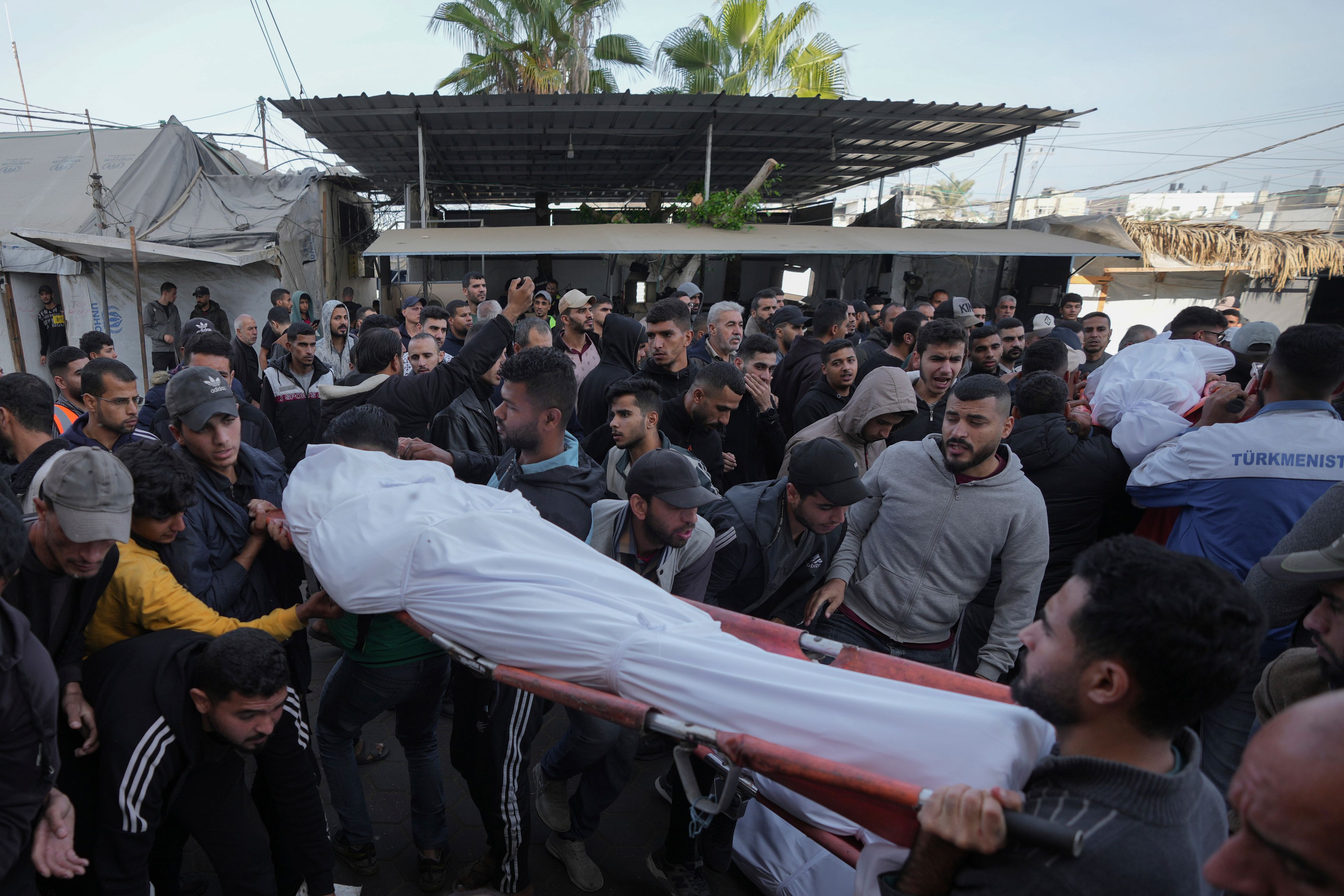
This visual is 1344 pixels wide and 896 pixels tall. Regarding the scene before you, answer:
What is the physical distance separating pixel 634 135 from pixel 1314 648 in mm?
10937

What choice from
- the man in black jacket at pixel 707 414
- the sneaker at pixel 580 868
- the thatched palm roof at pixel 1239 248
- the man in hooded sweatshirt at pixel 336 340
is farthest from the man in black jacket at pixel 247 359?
the thatched palm roof at pixel 1239 248

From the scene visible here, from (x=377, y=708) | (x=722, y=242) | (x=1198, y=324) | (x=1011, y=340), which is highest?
(x=722, y=242)

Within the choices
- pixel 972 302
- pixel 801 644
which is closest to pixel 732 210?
pixel 972 302

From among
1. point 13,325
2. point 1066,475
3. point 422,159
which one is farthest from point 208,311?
point 1066,475

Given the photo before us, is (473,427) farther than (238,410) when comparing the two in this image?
Yes

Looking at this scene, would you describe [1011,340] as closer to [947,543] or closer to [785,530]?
[947,543]

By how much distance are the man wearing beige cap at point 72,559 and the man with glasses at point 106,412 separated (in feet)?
4.43

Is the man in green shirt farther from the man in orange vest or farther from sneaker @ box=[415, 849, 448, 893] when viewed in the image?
the man in orange vest

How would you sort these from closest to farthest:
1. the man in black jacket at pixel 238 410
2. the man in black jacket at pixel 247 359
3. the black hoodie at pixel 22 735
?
the black hoodie at pixel 22 735
the man in black jacket at pixel 238 410
the man in black jacket at pixel 247 359

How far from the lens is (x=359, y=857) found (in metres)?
2.52

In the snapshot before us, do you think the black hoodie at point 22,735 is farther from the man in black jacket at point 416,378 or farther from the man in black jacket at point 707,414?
the man in black jacket at point 707,414

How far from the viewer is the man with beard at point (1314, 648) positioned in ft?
5.19

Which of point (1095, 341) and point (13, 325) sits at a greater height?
point (1095, 341)

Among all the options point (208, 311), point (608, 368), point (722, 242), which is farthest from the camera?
point (722, 242)
